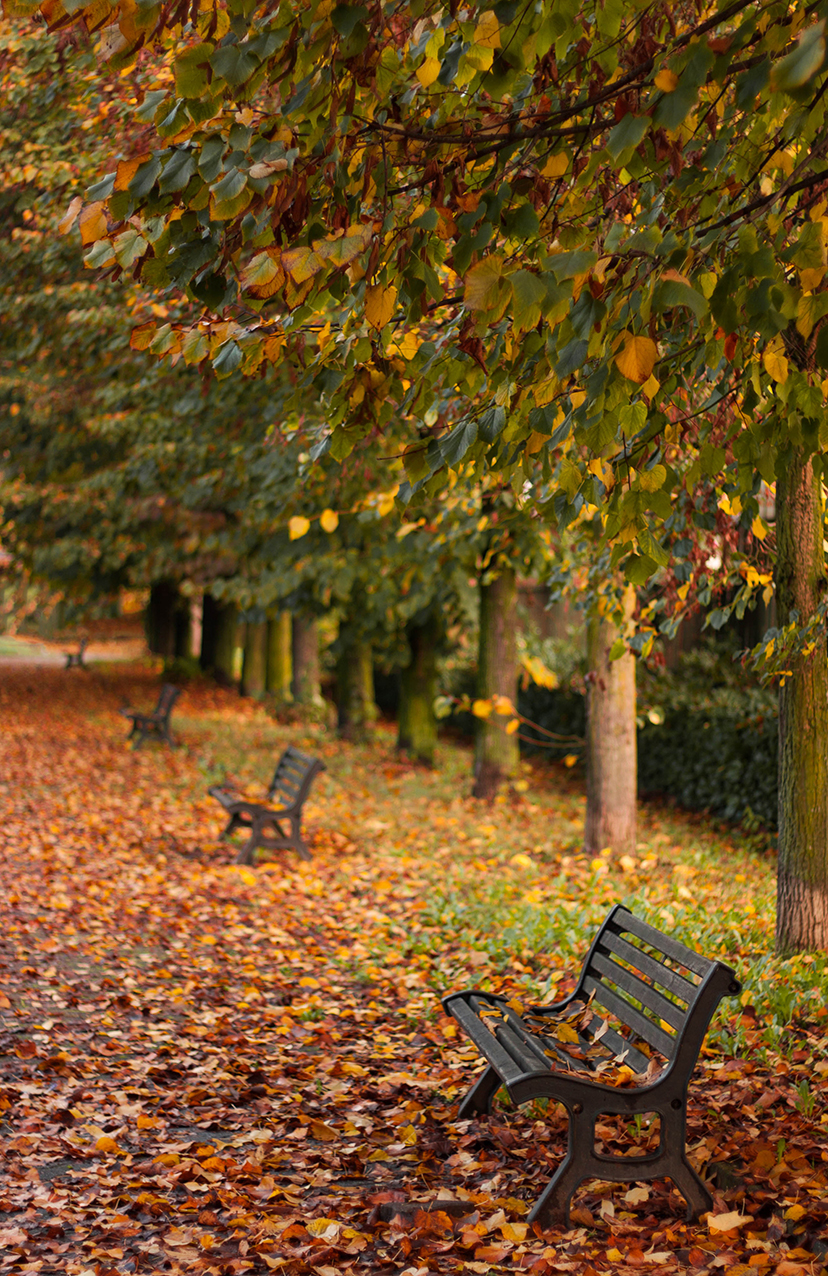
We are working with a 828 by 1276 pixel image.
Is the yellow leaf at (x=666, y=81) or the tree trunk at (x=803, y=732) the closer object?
the yellow leaf at (x=666, y=81)

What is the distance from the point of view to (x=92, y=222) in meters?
3.07

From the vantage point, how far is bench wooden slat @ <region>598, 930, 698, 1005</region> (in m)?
3.79

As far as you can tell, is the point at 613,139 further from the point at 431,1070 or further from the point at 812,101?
the point at 431,1070

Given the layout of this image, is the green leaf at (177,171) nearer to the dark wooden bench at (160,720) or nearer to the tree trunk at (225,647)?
the dark wooden bench at (160,720)

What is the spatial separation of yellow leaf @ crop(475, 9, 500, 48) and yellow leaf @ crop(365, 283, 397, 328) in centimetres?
64

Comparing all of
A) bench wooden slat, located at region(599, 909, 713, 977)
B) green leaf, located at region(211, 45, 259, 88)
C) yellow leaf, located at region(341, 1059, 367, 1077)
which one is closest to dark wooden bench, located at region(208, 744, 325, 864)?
yellow leaf, located at region(341, 1059, 367, 1077)

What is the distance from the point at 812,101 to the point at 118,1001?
532 centimetres

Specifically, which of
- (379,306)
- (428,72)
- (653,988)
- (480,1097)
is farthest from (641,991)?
(428,72)

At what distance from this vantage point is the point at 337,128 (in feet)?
10.6

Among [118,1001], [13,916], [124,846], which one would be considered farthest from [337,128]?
[124,846]

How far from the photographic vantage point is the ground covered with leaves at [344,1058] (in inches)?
140

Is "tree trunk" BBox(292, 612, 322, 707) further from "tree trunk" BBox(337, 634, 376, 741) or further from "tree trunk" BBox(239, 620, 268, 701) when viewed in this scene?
"tree trunk" BBox(239, 620, 268, 701)

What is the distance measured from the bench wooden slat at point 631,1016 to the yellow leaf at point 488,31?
9.91 feet

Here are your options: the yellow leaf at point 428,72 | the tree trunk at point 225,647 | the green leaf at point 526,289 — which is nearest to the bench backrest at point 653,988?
the green leaf at point 526,289
